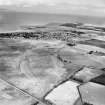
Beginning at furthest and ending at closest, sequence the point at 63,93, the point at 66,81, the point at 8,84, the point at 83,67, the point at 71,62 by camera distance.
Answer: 1. the point at 71,62
2. the point at 83,67
3. the point at 66,81
4. the point at 8,84
5. the point at 63,93

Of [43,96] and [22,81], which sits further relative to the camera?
[22,81]

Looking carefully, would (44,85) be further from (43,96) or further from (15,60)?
(15,60)

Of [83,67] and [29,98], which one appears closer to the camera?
[29,98]

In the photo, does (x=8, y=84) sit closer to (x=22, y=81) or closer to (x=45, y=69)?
(x=22, y=81)

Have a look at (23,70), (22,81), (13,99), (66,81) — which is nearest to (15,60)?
(23,70)

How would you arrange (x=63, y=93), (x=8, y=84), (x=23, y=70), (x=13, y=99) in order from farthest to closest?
(x=23, y=70), (x=8, y=84), (x=63, y=93), (x=13, y=99)

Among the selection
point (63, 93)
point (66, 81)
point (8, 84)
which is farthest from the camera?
point (66, 81)

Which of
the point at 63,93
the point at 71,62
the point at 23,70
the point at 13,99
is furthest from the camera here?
the point at 71,62

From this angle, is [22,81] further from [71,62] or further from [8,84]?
[71,62]

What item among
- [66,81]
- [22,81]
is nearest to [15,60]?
[22,81]
